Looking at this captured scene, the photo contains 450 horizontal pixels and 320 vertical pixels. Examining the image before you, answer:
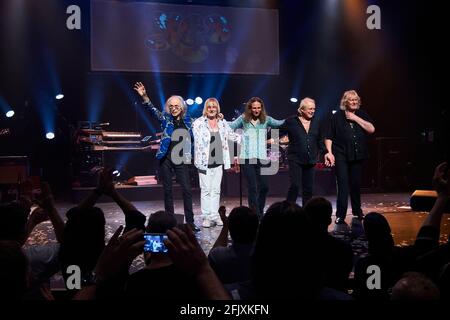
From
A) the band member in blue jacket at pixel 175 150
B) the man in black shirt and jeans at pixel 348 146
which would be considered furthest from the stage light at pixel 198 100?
the man in black shirt and jeans at pixel 348 146

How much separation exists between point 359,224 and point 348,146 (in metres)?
0.94

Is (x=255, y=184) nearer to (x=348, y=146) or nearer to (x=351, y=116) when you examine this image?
(x=348, y=146)

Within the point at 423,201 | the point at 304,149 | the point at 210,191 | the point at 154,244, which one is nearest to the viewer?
the point at 154,244

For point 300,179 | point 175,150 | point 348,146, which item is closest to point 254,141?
Result: point 300,179

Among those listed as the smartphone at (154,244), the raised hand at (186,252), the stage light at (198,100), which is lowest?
the smartphone at (154,244)

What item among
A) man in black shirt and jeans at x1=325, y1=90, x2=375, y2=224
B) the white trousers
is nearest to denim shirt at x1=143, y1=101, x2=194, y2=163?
the white trousers

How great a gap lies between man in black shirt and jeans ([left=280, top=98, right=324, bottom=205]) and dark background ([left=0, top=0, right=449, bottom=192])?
4.78 meters

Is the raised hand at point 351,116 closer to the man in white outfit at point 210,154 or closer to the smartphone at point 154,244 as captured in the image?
the man in white outfit at point 210,154

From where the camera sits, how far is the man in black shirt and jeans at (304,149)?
6.11 m

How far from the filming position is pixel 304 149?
20.0 feet

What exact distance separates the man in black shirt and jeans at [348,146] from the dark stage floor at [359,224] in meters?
0.37

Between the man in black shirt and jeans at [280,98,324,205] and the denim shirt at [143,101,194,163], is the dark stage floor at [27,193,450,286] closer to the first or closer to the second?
the man in black shirt and jeans at [280,98,324,205]

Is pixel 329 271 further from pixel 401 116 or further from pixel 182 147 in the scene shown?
pixel 401 116

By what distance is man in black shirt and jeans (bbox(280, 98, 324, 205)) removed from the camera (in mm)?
6109
